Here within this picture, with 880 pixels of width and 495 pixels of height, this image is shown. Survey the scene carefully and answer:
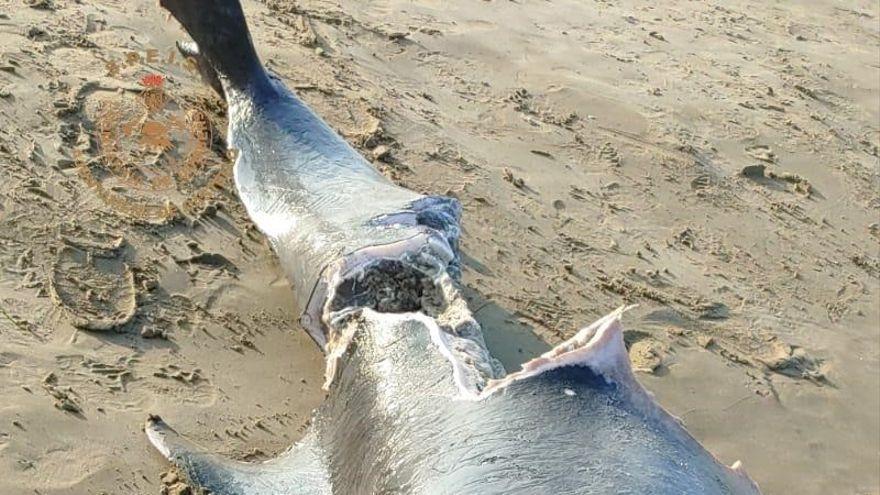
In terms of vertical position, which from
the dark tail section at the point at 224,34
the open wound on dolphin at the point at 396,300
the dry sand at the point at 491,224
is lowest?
the dry sand at the point at 491,224

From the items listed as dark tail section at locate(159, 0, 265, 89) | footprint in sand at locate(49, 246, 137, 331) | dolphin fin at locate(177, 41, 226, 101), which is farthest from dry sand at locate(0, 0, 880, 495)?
dark tail section at locate(159, 0, 265, 89)

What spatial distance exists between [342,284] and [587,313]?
130 cm

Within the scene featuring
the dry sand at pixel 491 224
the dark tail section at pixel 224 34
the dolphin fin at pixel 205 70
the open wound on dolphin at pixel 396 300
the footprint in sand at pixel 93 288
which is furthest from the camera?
the dolphin fin at pixel 205 70

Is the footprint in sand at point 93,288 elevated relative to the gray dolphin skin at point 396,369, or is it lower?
lower

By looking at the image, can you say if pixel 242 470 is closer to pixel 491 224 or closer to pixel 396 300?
pixel 396 300

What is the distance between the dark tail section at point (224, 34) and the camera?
4645mm

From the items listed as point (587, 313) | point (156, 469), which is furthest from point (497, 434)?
point (587, 313)

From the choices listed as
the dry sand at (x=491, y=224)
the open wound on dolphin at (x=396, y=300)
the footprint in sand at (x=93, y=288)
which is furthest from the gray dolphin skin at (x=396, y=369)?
the footprint in sand at (x=93, y=288)

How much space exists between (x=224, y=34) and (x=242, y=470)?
2173 mm

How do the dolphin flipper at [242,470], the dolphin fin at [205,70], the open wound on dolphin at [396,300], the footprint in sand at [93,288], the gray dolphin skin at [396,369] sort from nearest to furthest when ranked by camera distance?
the gray dolphin skin at [396,369] → the dolphin flipper at [242,470] → the open wound on dolphin at [396,300] → the footprint in sand at [93,288] → the dolphin fin at [205,70]

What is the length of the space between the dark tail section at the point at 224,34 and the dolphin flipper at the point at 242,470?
1827mm

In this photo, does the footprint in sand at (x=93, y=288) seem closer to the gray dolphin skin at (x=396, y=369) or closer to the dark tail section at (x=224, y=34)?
the gray dolphin skin at (x=396, y=369)

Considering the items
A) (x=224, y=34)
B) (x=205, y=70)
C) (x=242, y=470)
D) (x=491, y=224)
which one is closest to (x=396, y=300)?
(x=242, y=470)

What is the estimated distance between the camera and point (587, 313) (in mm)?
4531
